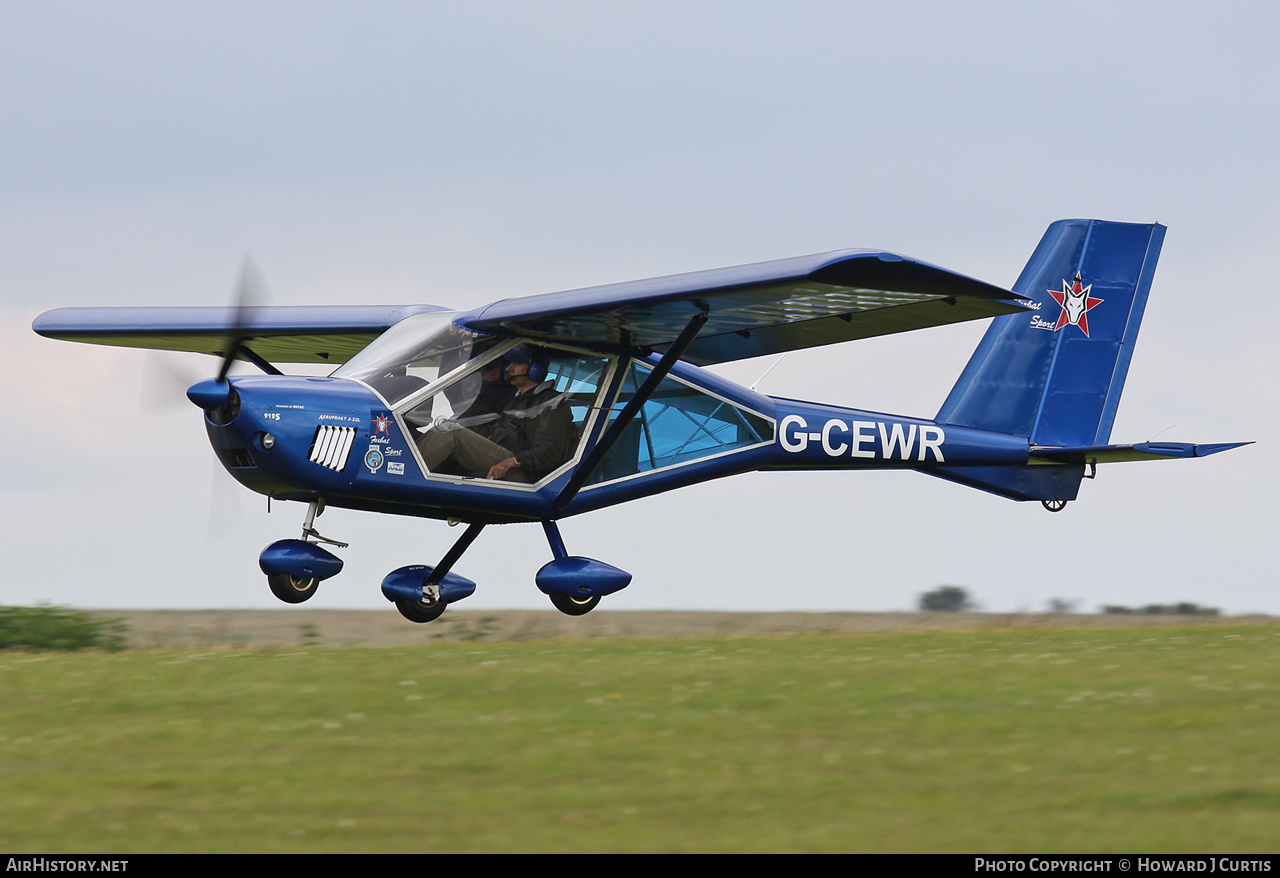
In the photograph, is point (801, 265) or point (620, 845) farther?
point (801, 265)

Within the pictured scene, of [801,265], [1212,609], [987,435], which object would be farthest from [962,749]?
[1212,609]

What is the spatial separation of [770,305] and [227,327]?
667 centimetres

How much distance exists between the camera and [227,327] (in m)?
16.9

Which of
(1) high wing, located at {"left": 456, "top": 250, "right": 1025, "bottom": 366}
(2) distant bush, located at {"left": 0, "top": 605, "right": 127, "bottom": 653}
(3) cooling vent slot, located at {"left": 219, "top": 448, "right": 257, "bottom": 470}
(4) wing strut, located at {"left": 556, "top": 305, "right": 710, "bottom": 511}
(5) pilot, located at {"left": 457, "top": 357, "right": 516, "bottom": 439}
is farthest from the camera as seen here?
(2) distant bush, located at {"left": 0, "top": 605, "right": 127, "bottom": 653}

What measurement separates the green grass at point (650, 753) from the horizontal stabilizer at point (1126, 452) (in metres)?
5.06

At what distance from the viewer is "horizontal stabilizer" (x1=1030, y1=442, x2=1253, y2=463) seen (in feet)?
55.6

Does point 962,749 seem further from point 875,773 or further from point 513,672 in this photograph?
point 513,672

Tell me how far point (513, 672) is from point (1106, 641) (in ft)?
18.6

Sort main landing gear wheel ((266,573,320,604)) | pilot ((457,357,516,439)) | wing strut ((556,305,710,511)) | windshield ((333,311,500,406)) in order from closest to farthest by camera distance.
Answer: main landing gear wheel ((266,573,320,604)) < windshield ((333,311,500,406)) < pilot ((457,357,516,439)) < wing strut ((556,305,710,511))

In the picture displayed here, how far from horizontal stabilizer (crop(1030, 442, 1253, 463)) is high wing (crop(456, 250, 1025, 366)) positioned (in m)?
4.14

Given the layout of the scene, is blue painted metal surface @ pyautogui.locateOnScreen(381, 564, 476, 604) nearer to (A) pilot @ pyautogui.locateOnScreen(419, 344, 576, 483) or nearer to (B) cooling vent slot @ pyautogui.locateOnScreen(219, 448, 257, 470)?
(A) pilot @ pyautogui.locateOnScreen(419, 344, 576, 483)

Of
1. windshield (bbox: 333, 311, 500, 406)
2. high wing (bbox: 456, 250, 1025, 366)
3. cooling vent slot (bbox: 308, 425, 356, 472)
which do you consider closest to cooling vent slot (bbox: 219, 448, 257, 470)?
cooling vent slot (bbox: 308, 425, 356, 472)

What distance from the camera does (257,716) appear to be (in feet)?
31.2

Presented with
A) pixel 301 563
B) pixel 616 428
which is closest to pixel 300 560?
pixel 301 563
